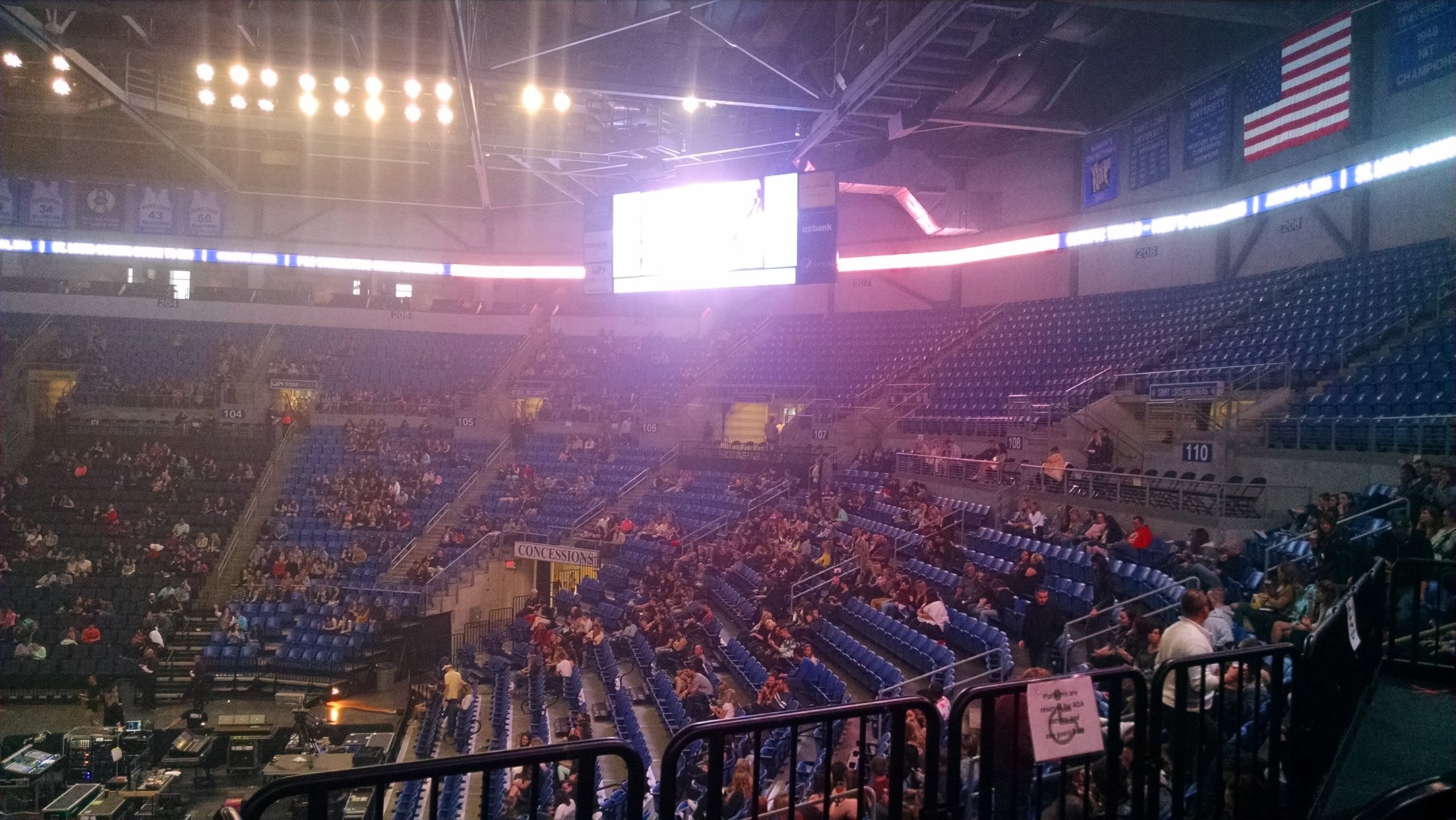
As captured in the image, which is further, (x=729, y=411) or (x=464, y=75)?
(x=729, y=411)

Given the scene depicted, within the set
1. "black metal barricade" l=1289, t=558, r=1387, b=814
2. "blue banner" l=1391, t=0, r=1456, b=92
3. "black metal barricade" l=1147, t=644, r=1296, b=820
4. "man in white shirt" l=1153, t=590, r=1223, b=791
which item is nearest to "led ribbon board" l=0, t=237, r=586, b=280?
"blue banner" l=1391, t=0, r=1456, b=92

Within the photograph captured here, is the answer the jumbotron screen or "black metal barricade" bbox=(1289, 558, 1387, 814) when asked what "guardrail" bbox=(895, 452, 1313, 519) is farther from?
"black metal barricade" bbox=(1289, 558, 1387, 814)

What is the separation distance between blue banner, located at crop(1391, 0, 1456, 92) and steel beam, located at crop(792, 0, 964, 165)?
8.21m

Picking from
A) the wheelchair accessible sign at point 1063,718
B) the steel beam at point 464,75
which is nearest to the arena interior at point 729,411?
the wheelchair accessible sign at point 1063,718

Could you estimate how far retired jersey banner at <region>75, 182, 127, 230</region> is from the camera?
91.5 ft

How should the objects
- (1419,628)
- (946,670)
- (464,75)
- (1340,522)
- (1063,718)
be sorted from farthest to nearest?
(464,75) → (946,670) → (1340,522) → (1419,628) → (1063,718)

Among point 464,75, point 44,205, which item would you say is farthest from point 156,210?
point 464,75

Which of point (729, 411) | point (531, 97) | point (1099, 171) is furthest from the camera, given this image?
point (729, 411)

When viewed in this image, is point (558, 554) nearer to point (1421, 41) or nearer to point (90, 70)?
point (90, 70)

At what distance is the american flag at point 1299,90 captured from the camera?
599 inches

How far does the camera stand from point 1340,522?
328 inches

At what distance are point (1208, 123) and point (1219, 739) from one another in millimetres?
18612

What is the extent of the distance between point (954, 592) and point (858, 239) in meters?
18.3

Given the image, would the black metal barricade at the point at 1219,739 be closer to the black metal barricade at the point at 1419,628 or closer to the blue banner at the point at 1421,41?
the black metal barricade at the point at 1419,628
